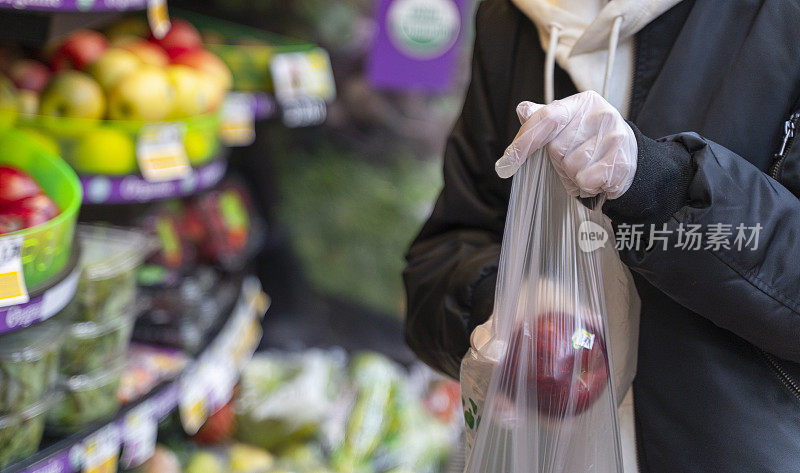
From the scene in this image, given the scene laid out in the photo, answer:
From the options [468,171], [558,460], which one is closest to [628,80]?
[468,171]

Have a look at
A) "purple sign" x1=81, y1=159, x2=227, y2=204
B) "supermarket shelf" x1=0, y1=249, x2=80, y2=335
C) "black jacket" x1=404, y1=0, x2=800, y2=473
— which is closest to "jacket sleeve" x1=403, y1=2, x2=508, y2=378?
"black jacket" x1=404, y1=0, x2=800, y2=473

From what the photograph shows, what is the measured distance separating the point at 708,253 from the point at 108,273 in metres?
1.09

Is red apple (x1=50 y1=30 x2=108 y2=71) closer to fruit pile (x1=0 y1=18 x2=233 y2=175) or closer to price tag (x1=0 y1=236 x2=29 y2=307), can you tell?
fruit pile (x1=0 y1=18 x2=233 y2=175)

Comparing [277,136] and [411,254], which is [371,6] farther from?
[411,254]

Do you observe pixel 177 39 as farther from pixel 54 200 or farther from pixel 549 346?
pixel 549 346

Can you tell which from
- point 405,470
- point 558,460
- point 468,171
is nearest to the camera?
point 558,460

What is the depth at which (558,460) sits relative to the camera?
3.46 feet

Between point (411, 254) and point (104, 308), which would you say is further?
point (104, 308)

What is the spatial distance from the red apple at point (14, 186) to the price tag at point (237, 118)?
0.74 meters

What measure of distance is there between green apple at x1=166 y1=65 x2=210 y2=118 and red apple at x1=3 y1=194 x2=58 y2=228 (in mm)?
546

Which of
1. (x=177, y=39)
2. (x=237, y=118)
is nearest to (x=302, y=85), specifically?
(x=237, y=118)

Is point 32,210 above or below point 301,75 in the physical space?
above

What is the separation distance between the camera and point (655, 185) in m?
0.92

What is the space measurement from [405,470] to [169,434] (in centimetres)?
72
